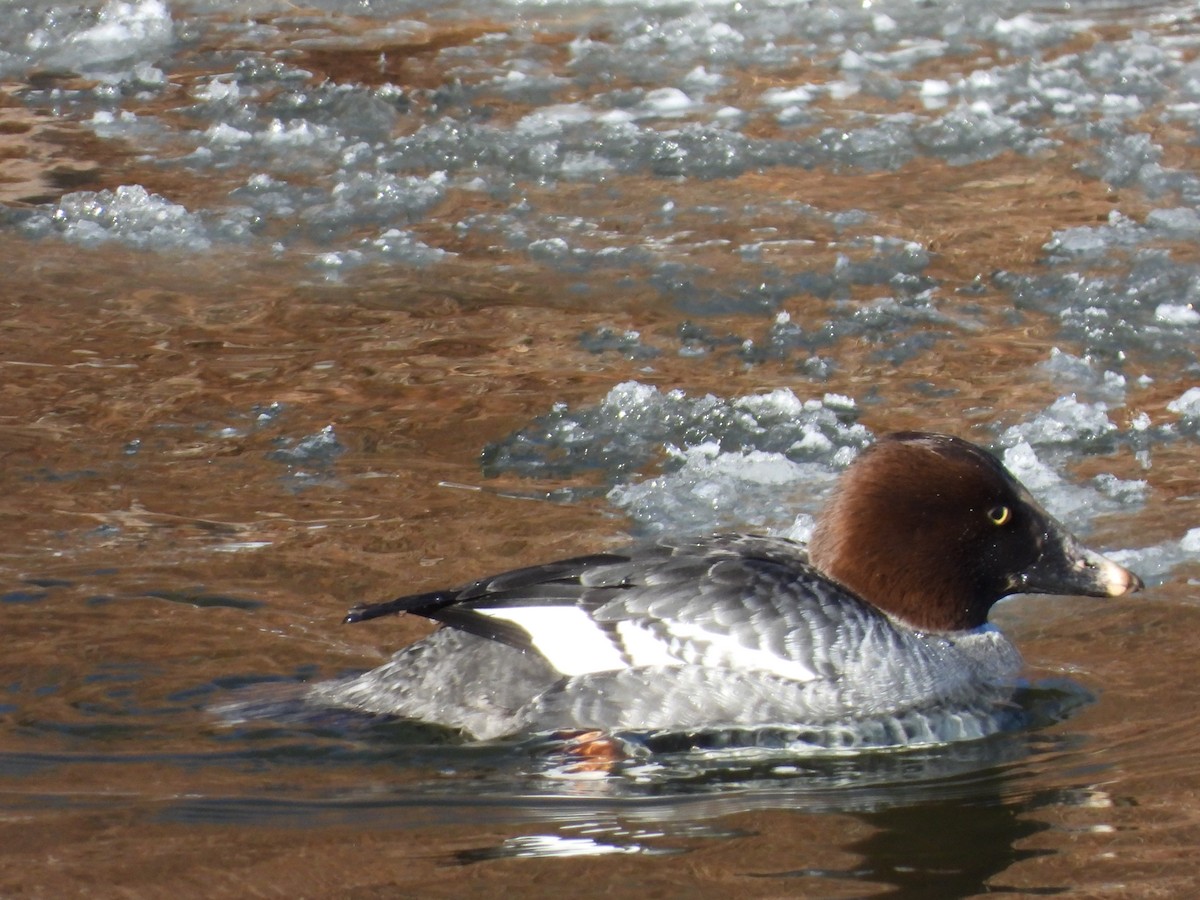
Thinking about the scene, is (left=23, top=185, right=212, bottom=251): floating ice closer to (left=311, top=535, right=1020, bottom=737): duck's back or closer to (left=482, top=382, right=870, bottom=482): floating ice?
(left=482, top=382, right=870, bottom=482): floating ice

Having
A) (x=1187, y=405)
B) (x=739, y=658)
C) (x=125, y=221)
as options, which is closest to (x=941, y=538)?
(x=739, y=658)

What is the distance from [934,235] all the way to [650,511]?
287cm

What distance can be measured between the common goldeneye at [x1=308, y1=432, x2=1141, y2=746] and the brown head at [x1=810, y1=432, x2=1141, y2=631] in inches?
0.4

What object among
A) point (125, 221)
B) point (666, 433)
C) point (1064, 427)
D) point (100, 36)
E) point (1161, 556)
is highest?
point (100, 36)

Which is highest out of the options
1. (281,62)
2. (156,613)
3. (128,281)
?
(281,62)

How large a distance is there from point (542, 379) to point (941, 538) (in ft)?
7.34

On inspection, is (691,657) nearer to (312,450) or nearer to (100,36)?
(312,450)

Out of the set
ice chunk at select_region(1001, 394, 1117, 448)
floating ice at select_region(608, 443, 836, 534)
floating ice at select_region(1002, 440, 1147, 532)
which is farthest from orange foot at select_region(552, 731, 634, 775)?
ice chunk at select_region(1001, 394, 1117, 448)

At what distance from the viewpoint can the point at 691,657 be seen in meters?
4.43

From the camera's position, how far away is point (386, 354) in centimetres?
684

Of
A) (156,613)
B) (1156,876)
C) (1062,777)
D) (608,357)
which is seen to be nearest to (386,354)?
(608,357)

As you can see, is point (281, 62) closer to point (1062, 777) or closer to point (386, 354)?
point (386, 354)

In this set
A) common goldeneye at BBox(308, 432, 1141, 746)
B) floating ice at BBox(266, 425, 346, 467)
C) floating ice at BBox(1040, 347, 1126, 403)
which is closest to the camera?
common goldeneye at BBox(308, 432, 1141, 746)

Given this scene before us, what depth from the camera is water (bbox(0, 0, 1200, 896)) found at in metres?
3.81
